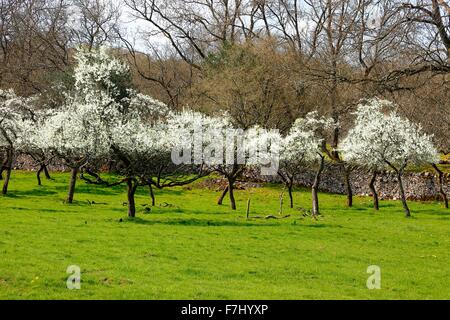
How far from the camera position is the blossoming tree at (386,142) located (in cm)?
3562

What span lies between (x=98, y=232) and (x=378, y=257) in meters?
11.9

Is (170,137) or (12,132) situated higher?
(12,132)

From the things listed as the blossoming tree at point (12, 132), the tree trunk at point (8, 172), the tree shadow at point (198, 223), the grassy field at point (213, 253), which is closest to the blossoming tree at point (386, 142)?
the grassy field at point (213, 253)

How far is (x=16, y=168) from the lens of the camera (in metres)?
56.2

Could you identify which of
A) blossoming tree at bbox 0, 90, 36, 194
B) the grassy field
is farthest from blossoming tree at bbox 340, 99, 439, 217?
blossoming tree at bbox 0, 90, 36, 194

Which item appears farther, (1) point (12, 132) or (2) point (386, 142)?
(1) point (12, 132)

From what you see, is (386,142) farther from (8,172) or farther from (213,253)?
(8,172)

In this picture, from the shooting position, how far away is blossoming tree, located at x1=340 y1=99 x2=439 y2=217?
35625 mm

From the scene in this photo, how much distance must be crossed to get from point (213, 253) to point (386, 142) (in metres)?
21.1

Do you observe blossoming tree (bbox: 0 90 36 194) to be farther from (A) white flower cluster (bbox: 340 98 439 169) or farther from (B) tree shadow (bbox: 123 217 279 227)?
(A) white flower cluster (bbox: 340 98 439 169)

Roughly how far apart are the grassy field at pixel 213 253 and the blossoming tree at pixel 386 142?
4.02 m

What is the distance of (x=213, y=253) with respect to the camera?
62.2ft

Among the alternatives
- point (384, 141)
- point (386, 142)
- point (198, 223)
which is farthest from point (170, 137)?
point (386, 142)

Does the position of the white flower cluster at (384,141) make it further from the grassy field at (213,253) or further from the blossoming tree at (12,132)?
the blossoming tree at (12,132)
